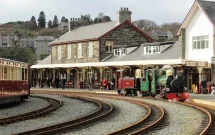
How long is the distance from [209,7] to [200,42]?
3123mm

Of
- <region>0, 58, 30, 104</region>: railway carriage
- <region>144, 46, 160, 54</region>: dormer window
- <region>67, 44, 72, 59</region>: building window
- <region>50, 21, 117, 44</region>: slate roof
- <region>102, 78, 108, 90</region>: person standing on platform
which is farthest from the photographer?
<region>67, 44, 72, 59</region>: building window

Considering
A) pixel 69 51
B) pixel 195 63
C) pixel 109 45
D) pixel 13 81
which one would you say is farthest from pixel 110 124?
pixel 69 51

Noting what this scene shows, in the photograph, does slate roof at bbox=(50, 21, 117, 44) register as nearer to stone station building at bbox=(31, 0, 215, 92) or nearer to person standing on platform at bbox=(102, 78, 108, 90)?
stone station building at bbox=(31, 0, 215, 92)

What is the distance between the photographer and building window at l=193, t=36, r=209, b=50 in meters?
36.5

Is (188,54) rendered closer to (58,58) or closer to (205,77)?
(205,77)

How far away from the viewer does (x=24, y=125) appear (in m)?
13.4

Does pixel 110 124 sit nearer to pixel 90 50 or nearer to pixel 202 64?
pixel 202 64

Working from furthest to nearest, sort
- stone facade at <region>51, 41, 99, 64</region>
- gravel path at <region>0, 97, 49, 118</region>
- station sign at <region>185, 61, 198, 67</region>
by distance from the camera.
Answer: stone facade at <region>51, 41, 99, 64</region> → station sign at <region>185, 61, 198, 67</region> → gravel path at <region>0, 97, 49, 118</region>

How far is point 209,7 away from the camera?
122ft

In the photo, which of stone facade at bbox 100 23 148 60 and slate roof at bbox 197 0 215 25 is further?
stone facade at bbox 100 23 148 60

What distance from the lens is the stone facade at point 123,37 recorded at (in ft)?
162

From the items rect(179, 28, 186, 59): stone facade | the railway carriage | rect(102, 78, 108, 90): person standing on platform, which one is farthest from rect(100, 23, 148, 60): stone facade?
the railway carriage

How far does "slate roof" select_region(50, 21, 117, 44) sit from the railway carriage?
25094 mm

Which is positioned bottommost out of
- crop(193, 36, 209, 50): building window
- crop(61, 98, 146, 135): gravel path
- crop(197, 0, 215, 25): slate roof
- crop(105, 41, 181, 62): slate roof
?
crop(61, 98, 146, 135): gravel path
